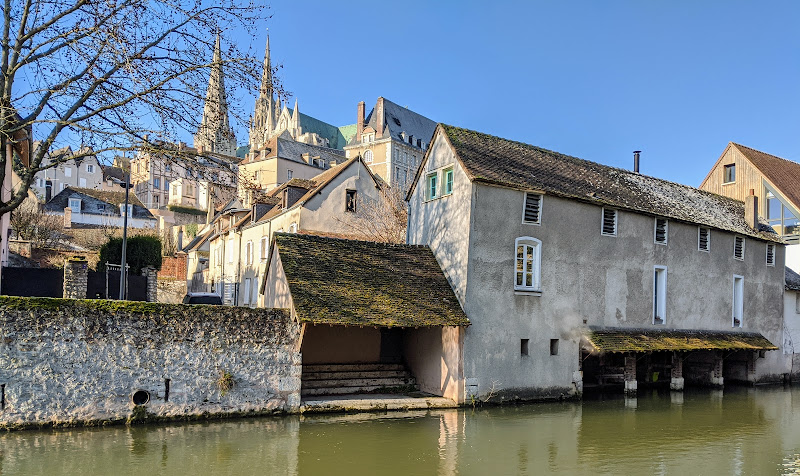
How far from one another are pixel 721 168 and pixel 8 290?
35020 millimetres

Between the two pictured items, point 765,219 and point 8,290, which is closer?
point 8,290

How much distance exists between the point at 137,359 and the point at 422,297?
7.72m

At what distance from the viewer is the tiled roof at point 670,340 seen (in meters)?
20.5

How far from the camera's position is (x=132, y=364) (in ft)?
47.7

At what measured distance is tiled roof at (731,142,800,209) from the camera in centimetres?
3266

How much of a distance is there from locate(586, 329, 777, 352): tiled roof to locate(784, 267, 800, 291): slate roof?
3539mm

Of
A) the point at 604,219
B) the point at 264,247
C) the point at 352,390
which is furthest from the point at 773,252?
the point at 264,247

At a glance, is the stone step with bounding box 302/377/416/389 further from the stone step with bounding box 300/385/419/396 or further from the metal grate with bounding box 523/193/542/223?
the metal grate with bounding box 523/193/542/223

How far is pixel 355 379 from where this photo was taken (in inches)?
739

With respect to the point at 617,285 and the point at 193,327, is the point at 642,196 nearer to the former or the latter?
the point at 617,285

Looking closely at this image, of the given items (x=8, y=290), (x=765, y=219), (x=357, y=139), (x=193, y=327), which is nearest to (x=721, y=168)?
(x=765, y=219)

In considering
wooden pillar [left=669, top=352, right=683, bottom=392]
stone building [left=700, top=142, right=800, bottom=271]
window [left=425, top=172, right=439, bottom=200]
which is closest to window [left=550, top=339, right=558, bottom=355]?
window [left=425, top=172, right=439, bottom=200]

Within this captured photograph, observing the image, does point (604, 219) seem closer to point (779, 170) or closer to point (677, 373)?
point (677, 373)

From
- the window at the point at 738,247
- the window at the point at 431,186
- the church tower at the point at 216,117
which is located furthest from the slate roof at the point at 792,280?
the church tower at the point at 216,117
